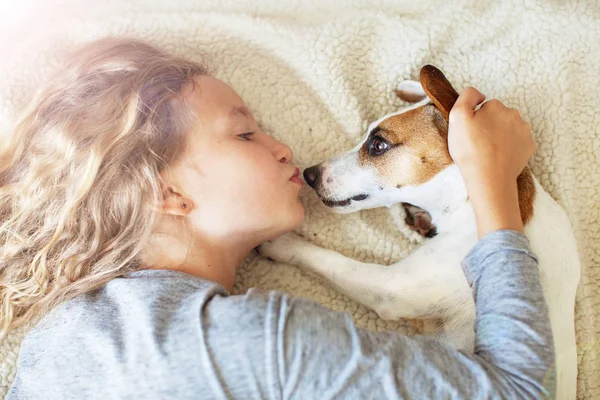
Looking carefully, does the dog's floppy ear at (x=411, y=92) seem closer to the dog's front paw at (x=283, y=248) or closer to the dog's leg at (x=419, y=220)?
the dog's leg at (x=419, y=220)

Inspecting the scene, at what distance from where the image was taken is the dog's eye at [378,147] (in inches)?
71.4

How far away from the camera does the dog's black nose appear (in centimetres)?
187

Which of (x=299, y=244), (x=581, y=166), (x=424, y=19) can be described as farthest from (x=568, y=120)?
(x=299, y=244)

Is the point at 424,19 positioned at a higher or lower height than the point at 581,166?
higher

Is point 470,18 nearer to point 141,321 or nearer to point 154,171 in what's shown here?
point 154,171

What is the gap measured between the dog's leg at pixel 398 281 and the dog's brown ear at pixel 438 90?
1.39 feet

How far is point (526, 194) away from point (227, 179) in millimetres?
876

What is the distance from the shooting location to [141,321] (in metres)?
1.32

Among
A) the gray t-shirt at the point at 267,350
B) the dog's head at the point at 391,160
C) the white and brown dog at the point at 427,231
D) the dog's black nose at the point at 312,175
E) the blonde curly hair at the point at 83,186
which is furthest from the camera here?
A: the dog's black nose at the point at 312,175

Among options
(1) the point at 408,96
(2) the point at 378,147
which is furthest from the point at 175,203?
(1) the point at 408,96

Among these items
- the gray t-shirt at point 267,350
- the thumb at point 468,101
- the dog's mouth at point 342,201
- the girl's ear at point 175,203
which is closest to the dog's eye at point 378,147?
the dog's mouth at point 342,201

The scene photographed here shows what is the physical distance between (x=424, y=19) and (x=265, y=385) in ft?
4.75

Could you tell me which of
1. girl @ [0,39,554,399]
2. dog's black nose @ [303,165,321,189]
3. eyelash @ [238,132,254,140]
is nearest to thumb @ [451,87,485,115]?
girl @ [0,39,554,399]

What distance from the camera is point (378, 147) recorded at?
71.9 inches
